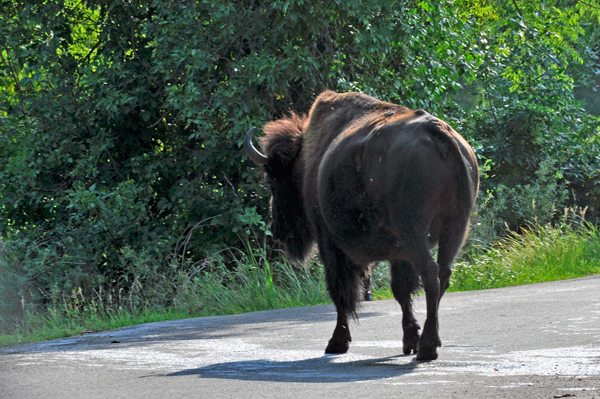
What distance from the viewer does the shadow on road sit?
16.5 feet

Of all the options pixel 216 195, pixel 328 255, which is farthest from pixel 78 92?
pixel 328 255

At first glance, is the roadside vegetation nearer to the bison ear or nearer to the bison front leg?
the bison ear

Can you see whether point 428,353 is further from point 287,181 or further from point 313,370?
point 287,181

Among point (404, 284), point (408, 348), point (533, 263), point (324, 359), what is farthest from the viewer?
point (533, 263)

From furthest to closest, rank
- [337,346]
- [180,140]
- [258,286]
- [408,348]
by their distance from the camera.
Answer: [180,140], [258,286], [337,346], [408,348]

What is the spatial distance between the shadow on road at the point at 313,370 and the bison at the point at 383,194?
0.27m

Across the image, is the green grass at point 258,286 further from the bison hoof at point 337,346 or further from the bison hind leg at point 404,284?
the bison hind leg at point 404,284

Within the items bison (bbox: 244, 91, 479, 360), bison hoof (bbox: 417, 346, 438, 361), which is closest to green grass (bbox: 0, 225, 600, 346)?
bison (bbox: 244, 91, 479, 360)

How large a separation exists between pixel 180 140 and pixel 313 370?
27.1 feet

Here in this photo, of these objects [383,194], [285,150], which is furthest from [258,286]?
[383,194]

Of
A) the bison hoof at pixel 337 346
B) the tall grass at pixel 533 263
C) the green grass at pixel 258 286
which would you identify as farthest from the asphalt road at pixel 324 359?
the tall grass at pixel 533 263

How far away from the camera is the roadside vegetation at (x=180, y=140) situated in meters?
11.0

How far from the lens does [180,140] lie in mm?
13141

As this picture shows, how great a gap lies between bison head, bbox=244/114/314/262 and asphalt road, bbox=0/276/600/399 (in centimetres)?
86
